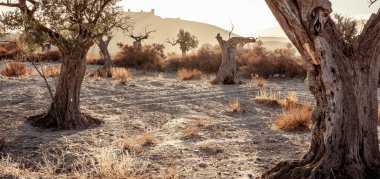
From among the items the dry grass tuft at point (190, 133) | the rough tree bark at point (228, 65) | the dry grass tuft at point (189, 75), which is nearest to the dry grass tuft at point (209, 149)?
the dry grass tuft at point (190, 133)

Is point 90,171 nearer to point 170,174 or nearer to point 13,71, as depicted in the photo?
point 170,174

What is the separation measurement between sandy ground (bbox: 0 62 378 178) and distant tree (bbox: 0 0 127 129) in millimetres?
626

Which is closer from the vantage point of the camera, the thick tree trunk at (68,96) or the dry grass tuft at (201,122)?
the thick tree trunk at (68,96)

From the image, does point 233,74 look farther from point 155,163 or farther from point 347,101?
point 347,101

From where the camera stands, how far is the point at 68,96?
384 inches

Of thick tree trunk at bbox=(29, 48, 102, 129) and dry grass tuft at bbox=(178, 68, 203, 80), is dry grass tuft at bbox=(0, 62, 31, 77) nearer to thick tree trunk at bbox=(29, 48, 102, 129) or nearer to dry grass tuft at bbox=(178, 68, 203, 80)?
dry grass tuft at bbox=(178, 68, 203, 80)

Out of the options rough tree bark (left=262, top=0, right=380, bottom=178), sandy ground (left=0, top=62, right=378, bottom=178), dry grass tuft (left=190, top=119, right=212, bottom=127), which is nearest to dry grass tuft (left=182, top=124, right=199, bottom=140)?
sandy ground (left=0, top=62, right=378, bottom=178)

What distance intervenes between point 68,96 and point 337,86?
6404 mm

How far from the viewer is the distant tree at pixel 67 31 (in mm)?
9227

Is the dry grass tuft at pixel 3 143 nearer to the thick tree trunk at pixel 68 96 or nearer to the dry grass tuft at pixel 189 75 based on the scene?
the thick tree trunk at pixel 68 96

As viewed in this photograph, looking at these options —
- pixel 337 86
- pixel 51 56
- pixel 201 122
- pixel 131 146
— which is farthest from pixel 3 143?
pixel 51 56

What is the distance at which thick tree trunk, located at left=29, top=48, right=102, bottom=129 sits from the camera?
967cm

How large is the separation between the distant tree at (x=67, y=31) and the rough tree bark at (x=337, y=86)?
5.28 m

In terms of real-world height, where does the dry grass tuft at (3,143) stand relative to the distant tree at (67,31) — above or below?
below
